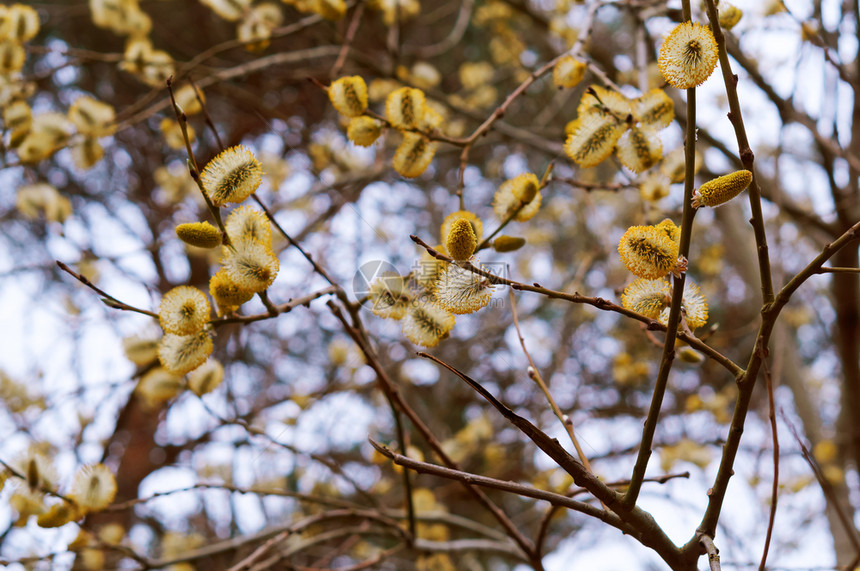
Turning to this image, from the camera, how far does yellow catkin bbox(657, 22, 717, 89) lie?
2.30ft

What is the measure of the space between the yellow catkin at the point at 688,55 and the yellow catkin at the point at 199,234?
577 millimetres

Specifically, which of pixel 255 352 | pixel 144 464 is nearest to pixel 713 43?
pixel 255 352

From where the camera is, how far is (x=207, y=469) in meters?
3.04

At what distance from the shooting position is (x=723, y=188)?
2.11 feet

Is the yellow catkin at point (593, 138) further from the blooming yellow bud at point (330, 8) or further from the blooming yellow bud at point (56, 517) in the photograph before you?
the blooming yellow bud at point (56, 517)

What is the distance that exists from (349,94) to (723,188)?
24.4 inches

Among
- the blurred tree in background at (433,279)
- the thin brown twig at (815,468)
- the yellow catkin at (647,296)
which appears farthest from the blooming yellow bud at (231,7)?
the thin brown twig at (815,468)

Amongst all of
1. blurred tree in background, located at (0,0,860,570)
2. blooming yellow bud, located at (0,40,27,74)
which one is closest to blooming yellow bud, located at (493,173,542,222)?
blurred tree in background, located at (0,0,860,570)

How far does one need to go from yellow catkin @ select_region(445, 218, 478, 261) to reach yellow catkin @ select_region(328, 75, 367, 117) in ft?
1.43

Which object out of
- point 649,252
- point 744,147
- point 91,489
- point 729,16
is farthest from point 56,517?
point 729,16

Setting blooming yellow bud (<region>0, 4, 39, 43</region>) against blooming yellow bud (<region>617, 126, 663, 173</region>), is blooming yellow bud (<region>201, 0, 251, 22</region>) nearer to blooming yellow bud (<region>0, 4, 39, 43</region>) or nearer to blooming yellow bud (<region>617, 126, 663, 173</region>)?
blooming yellow bud (<region>0, 4, 39, 43</region>)

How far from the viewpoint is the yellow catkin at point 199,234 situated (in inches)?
30.0

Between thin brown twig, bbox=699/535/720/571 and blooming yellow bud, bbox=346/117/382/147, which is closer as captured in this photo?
thin brown twig, bbox=699/535/720/571

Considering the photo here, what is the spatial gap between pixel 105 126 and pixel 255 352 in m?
2.85
